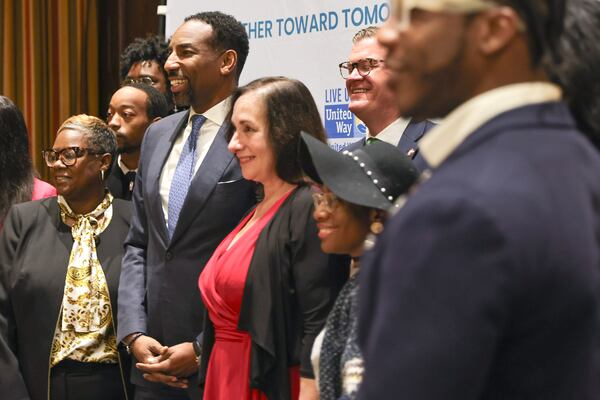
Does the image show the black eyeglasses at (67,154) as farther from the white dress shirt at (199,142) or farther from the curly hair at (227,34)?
the curly hair at (227,34)

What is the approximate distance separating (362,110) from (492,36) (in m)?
1.95

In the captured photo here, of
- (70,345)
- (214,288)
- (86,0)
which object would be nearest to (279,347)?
(214,288)

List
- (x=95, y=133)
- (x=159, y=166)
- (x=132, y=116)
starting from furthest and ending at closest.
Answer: (x=132, y=116), (x=95, y=133), (x=159, y=166)

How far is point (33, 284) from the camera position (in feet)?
11.0

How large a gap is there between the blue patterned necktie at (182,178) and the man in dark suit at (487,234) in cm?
202

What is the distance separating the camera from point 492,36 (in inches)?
43.8

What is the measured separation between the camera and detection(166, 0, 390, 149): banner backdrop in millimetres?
3674

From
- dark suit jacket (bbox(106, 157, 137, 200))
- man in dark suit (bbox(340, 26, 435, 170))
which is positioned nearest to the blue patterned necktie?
man in dark suit (bbox(340, 26, 435, 170))

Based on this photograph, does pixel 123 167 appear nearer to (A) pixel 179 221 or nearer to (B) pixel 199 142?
(B) pixel 199 142

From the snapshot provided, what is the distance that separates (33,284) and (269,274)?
42.9 inches

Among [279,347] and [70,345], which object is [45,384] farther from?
[279,347]

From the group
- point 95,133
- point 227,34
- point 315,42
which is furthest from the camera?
point 315,42

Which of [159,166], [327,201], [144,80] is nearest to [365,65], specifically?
[159,166]

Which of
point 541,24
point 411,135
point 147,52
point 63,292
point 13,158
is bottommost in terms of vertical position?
point 63,292
